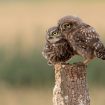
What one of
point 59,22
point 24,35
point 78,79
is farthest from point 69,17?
point 24,35

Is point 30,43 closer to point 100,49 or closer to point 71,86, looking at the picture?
point 100,49

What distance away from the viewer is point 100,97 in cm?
1145

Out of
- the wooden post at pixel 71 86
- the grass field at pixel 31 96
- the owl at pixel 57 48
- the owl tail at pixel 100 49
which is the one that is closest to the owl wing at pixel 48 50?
the owl at pixel 57 48

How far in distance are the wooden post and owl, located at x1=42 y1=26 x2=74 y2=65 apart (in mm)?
616

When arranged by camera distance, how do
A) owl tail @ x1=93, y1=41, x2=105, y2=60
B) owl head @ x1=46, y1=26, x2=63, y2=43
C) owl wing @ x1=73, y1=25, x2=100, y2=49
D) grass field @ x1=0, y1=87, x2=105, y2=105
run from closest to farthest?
owl tail @ x1=93, y1=41, x2=105, y2=60
owl wing @ x1=73, y1=25, x2=100, y2=49
owl head @ x1=46, y1=26, x2=63, y2=43
grass field @ x1=0, y1=87, x2=105, y2=105

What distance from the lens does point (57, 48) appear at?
20.9 ft

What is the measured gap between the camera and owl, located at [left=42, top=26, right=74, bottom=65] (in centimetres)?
627

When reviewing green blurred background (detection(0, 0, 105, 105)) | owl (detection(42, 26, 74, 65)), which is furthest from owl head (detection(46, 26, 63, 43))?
green blurred background (detection(0, 0, 105, 105))

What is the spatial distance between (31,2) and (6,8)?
240 cm

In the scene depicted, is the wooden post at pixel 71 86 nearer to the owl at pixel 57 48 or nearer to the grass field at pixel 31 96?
the owl at pixel 57 48

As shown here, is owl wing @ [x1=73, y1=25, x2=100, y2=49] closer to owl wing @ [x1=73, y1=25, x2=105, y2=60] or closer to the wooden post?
owl wing @ [x1=73, y1=25, x2=105, y2=60]

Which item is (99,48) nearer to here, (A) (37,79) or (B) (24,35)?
(A) (37,79)

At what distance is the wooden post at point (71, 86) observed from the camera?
542 centimetres

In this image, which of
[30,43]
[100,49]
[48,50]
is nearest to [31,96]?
[30,43]
